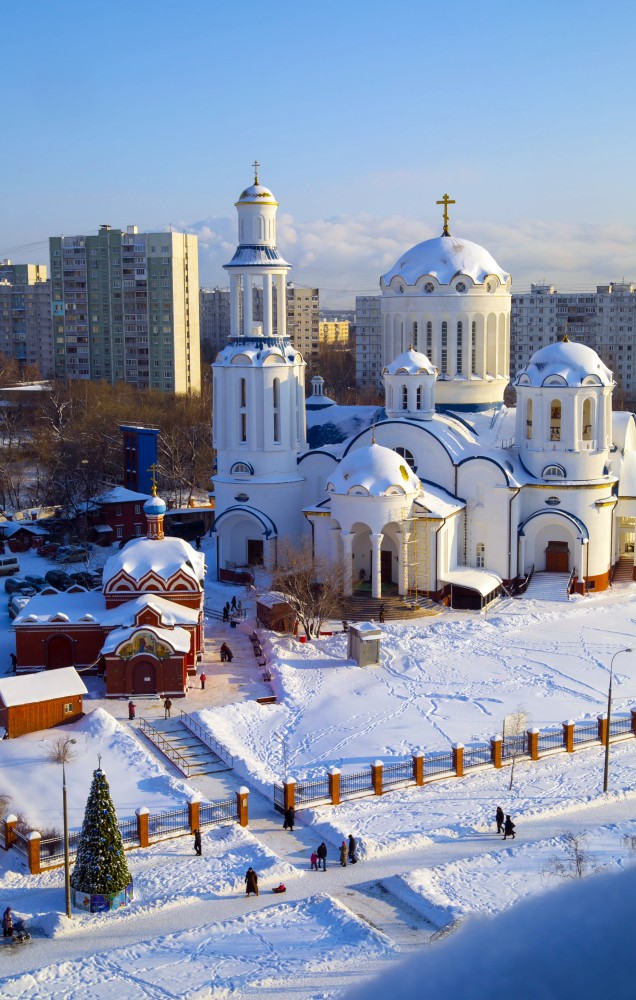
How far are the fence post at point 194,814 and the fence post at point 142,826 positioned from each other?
2.26 ft

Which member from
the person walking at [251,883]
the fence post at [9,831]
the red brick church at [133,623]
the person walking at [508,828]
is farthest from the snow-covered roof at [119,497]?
the person walking at [251,883]

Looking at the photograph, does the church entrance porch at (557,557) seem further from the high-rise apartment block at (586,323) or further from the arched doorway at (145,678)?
the high-rise apartment block at (586,323)

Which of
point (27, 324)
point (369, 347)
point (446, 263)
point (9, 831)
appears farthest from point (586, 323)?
point (9, 831)

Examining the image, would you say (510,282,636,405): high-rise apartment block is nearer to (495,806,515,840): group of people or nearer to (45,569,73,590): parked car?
(45,569,73,590): parked car

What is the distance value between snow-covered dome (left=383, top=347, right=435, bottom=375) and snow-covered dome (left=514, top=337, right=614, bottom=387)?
2.62 m

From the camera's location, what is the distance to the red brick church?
23.4 m

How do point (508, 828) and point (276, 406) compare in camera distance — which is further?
point (276, 406)

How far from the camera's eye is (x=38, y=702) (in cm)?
2131

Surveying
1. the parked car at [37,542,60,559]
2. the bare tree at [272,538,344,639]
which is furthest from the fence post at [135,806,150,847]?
the parked car at [37,542,60,559]

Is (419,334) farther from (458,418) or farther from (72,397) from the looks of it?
(72,397)

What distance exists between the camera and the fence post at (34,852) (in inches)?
632

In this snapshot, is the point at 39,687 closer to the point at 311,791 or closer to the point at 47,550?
the point at 311,791

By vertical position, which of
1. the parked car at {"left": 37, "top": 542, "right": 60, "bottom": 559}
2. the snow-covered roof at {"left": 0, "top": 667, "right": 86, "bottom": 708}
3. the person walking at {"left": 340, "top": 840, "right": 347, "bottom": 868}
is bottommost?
the person walking at {"left": 340, "top": 840, "right": 347, "bottom": 868}

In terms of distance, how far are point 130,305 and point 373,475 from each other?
138 ft
